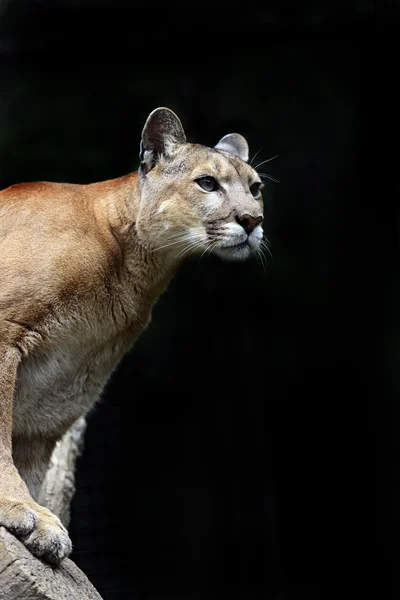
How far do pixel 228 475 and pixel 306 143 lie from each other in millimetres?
2586

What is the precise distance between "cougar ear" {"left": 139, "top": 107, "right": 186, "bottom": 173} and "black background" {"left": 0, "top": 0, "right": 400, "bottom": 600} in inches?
95.9

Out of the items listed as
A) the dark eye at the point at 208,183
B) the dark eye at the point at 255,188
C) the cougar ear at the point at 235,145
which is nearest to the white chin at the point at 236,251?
the dark eye at the point at 208,183

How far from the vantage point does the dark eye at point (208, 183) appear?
148 inches

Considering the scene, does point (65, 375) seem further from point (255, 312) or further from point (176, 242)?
point (255, 312)

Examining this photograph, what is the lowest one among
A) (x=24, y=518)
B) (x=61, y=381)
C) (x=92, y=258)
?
(x=24, y=518)

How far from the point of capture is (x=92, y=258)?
3572 mm

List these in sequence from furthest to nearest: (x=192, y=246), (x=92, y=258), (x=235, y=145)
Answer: (x=235, y=145) → (x=192, y=246) → (x=92, y=258)

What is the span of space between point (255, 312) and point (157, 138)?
9.70 ft

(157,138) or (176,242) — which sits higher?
(157,138)

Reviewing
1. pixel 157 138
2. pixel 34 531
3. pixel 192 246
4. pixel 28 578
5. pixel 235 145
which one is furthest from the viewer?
pixel 235 145

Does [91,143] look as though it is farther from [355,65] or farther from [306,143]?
[355,65]

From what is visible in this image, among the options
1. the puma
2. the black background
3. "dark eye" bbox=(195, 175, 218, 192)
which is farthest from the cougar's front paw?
the black background

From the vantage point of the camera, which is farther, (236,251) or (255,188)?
(255,188)

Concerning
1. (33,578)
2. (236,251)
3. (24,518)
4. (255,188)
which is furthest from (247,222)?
(33,578)
